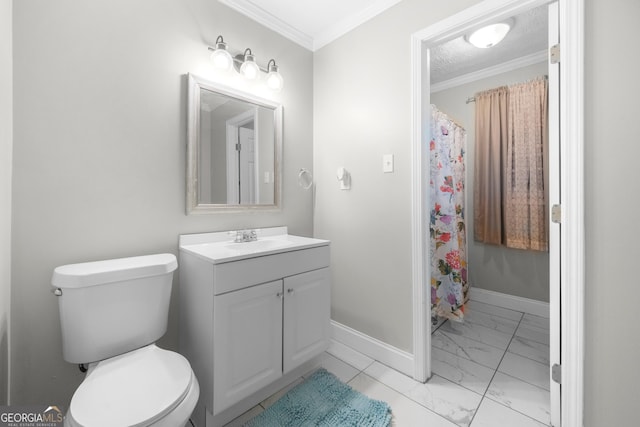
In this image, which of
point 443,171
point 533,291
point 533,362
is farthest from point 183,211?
point 533,291

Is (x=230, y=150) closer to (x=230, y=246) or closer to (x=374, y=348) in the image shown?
(x=230, y=246)

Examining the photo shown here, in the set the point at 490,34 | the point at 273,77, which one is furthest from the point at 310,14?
the point at 490,34

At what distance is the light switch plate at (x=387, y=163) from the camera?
1771 millimetres

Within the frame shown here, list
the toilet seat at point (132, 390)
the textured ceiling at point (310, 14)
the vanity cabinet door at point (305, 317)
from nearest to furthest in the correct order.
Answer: the toilet seat at point (132, 390), the vanity cabinet door at point (305, 317), the textured ceiling at point (310, 14)

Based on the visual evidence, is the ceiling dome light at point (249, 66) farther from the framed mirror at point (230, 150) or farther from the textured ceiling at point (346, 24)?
the textured ceiling at point (346, 24)

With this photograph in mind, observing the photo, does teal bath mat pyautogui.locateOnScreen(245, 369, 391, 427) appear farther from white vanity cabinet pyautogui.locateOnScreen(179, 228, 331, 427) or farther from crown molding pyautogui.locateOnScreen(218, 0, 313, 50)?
crown molding pyautogui.locateOnScreen(218, 0, 313, 50)

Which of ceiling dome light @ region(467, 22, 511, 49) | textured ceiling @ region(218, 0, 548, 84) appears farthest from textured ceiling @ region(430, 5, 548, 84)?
ceiling dome light @ region(467, 22, 511, 49)

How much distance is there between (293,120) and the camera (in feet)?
7.01

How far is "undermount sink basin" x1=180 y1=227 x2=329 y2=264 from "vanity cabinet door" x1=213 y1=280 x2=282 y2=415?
0.18m

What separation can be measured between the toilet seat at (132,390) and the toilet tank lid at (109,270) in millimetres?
335

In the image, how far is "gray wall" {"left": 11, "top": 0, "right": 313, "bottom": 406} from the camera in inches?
45.2

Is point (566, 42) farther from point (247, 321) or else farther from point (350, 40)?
point (247, 321)

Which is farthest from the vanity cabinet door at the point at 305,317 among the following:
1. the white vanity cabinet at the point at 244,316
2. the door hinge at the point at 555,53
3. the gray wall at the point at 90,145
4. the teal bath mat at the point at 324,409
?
the door hinge at the point at 555,53

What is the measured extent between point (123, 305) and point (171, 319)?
424 mm
